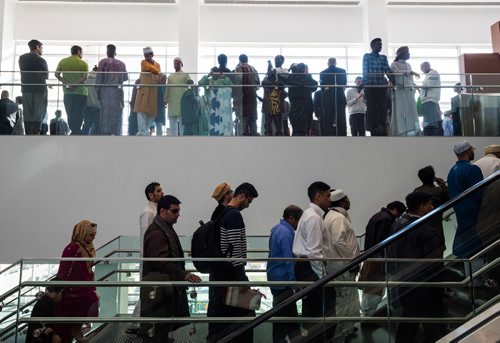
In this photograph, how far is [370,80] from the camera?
1009cm

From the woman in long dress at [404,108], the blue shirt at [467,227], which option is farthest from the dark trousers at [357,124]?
the blue shirt at [467,227]

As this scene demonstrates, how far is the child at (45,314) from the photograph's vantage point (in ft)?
18.6

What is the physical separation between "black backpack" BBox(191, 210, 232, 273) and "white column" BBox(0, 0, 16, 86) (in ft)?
41.3

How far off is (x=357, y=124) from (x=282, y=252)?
4.48 m

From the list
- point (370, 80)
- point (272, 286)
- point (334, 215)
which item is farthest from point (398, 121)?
point (272, 286)

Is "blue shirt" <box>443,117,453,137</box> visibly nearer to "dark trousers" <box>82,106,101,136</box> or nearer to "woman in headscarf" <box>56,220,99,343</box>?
"dark trousers" <box>82,106,101,136</box>

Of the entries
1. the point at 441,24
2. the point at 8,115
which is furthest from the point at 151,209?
the point at 441,24

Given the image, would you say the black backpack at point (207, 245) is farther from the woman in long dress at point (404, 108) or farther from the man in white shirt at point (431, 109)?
the man in white shirt at point (431, 109)

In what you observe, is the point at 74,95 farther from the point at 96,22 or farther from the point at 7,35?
the point at 7,35

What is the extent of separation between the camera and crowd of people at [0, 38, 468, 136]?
32.5ft

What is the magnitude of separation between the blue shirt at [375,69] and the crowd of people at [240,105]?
0.05ft

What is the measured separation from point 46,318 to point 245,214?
432 centimetres

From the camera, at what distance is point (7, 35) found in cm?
1730

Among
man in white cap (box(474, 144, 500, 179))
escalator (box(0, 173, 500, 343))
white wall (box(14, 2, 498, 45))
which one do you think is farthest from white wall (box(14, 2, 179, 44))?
escalator (box(0, 173, 500, 343))
